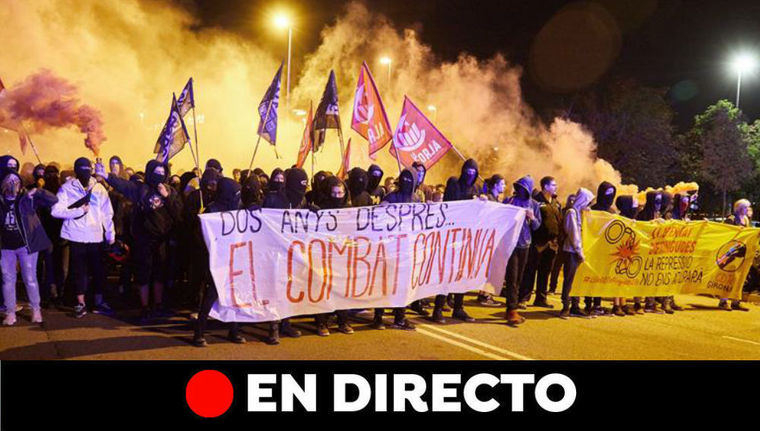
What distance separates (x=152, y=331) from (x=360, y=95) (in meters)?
4.75

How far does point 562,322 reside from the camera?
8055 mm

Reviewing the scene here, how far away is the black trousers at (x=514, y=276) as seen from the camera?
7.73 meters

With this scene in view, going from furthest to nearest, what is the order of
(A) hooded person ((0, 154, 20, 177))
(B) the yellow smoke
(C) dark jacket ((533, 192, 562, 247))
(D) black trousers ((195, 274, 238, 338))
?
1. (B) the yellow smoke
2. (C) dark jacket ((533, 192, 562, 247))
3. (A) hooded person ((0, 154, 20, 177))
4. (D) black trousers ((195, 274, 238, 338))

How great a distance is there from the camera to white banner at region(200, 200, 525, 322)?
611 centimetres

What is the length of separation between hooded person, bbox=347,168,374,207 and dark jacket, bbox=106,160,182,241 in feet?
7.19

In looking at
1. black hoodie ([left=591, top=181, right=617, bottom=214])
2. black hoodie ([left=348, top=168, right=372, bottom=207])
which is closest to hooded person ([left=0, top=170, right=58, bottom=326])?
black hoodie ([left=348, top=168, right=372, bottom=207])

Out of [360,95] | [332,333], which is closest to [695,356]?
[332,333]

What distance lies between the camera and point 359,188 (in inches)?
309

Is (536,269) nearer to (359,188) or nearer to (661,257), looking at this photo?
(661,257)

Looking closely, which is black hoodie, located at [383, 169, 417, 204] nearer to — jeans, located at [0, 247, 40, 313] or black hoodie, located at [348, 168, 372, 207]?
black hoodie, located at [348, 168, 372, 207]

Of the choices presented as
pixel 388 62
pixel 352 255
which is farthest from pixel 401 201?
pixel 388 62

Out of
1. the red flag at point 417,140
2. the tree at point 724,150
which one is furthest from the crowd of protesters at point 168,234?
the tree at point 724,150

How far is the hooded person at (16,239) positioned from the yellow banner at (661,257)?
6864 mm

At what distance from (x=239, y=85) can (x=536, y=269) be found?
21777 millimetres
